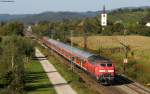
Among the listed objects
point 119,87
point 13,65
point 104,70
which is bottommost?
point 119,87

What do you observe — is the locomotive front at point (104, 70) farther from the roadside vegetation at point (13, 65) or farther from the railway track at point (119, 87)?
the roadside vegetation at point (13, 65)

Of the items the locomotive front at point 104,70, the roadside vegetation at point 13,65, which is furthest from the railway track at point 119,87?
the roadside vegetation at point 13,65

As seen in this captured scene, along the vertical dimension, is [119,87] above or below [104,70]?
below

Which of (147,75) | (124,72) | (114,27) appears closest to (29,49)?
(124,72)

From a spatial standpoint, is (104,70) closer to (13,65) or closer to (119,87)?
(119,87)

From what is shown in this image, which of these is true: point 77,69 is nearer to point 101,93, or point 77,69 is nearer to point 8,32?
point 101,93

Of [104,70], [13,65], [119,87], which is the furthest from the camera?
[13,65]

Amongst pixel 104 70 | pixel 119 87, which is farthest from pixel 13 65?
pixel 119 87

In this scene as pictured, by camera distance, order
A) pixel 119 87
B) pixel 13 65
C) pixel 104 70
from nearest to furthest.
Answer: pixel 104 70 < pixel 119 87 < pixel 13 65

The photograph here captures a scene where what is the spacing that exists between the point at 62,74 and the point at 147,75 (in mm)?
10643

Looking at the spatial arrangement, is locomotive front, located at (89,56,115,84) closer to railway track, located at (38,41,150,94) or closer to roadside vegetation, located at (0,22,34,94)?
railway track, located at (38,41,150,94)

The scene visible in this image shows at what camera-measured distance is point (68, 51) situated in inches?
3137

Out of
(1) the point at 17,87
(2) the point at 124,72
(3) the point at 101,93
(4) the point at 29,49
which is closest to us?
(1) the point at 17,87

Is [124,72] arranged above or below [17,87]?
below
